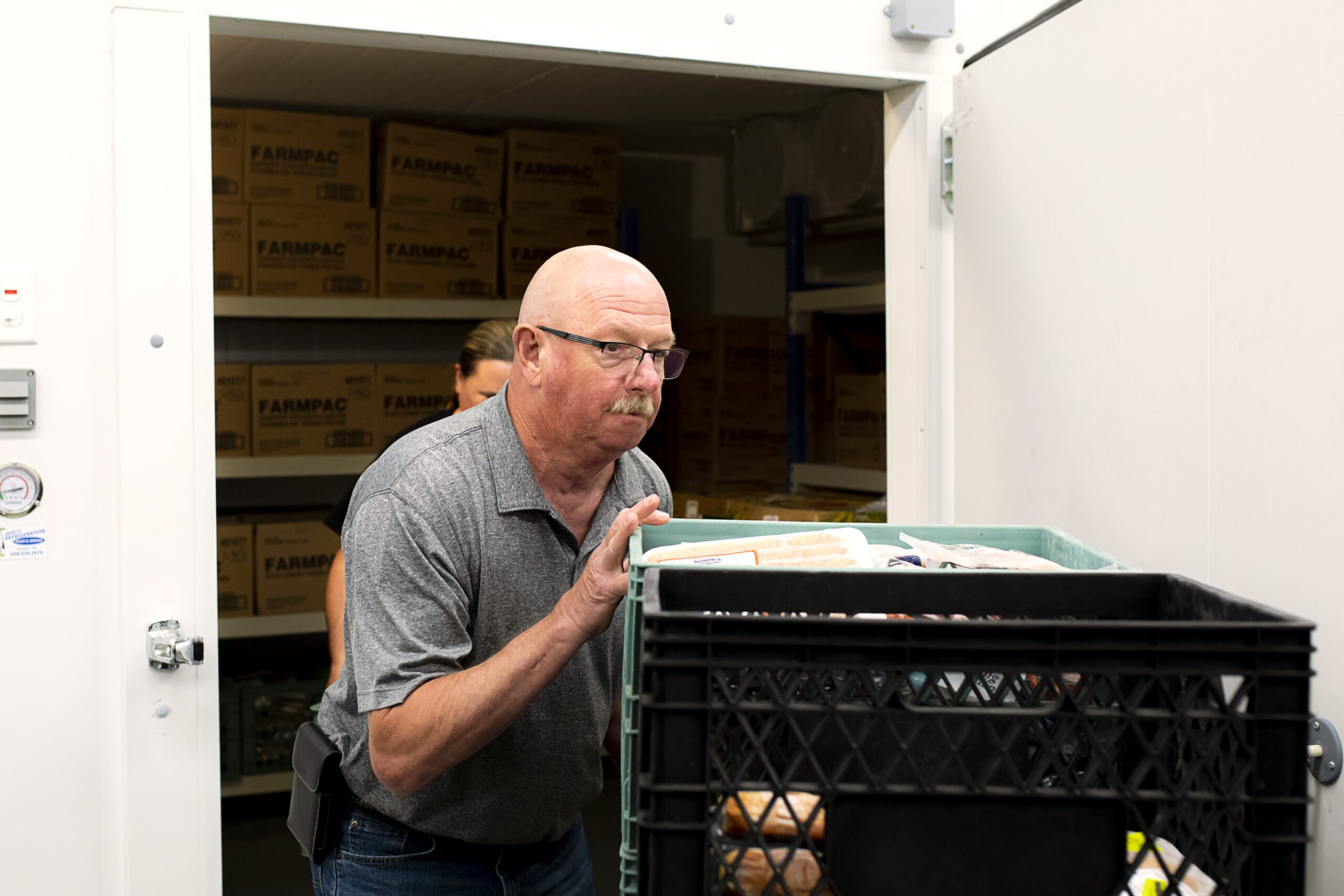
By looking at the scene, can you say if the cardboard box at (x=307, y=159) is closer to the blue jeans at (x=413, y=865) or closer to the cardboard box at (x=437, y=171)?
the cardboard box at (x=437, y=171)

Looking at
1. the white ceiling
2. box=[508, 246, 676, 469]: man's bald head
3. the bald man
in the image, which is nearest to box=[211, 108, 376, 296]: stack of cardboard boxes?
the white ceiling

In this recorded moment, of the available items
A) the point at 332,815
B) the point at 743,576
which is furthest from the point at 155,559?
the point at 743,576

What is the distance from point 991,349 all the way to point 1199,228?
24.4 inches

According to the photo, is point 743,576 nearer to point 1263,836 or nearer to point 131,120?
point 1263,836

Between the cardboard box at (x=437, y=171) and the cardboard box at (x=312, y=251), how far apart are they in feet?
0.48

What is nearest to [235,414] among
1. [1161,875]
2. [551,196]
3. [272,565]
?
[272,565]

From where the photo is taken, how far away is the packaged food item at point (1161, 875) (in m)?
0.84

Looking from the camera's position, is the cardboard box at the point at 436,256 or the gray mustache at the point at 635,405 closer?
the gray mustache at the point at 635,405

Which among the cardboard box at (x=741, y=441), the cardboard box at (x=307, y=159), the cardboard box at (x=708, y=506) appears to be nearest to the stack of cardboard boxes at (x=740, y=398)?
the cardboard box at (x=741, y=441)

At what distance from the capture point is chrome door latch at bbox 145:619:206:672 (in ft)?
5.77

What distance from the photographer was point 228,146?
3.85 metres

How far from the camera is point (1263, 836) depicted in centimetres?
82

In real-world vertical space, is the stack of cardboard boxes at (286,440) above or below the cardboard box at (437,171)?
below

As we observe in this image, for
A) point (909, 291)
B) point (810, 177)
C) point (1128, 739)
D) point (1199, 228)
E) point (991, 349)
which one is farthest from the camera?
point (810, 177)
